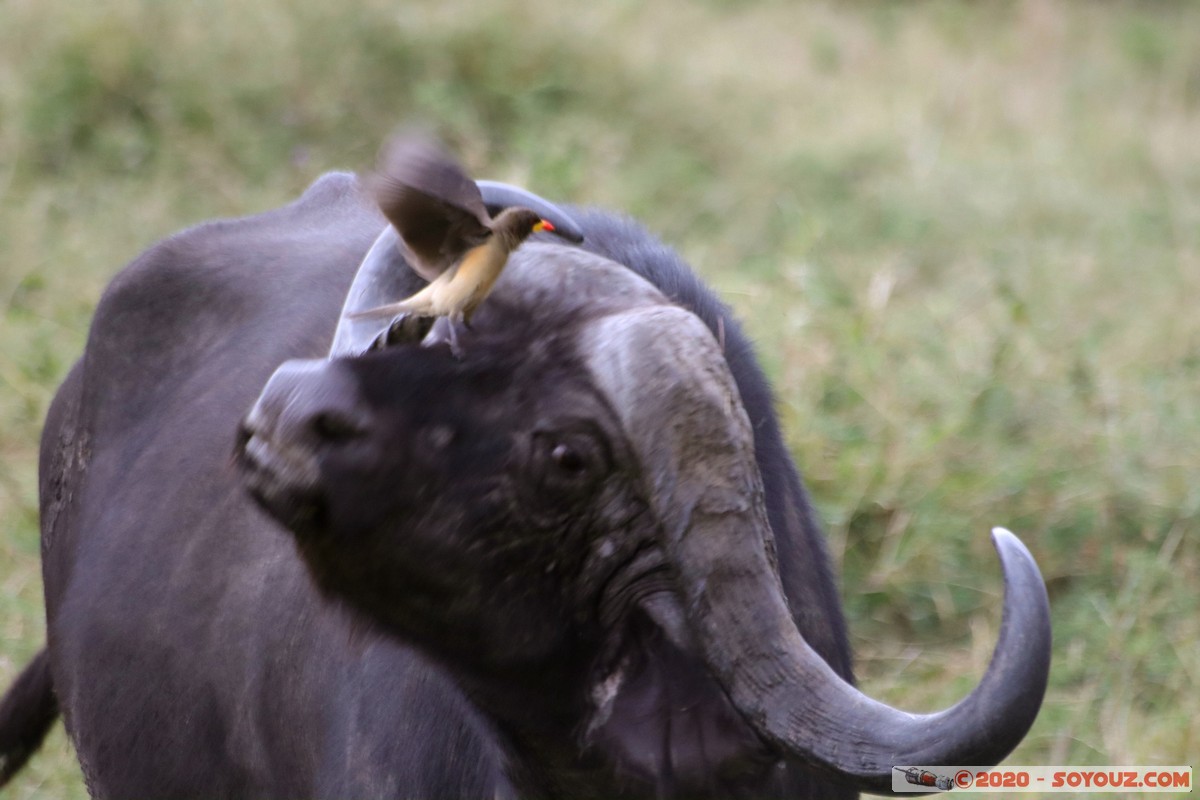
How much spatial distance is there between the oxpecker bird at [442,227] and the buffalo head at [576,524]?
0.06 meters

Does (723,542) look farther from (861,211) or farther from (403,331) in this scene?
(861,211)

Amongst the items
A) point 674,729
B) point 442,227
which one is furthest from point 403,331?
point 674,729

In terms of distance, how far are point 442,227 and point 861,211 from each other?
21.0 feet

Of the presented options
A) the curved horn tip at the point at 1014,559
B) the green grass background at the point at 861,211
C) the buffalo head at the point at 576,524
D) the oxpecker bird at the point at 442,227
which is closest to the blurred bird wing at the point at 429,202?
the oxpecker bird at the point at 442,227

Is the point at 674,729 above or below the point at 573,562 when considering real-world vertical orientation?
below

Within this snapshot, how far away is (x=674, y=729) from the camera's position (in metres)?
1.99

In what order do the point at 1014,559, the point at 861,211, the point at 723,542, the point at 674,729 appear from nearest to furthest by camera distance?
1. the point at 1014,559
2. the point at 723,542
3. the point at 674,729
4. the point at 861,211

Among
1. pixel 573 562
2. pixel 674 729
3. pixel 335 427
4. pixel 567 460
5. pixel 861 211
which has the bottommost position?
pixel 861 211

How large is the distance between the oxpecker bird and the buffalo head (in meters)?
0.06

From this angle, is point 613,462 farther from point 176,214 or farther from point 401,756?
point 176,214

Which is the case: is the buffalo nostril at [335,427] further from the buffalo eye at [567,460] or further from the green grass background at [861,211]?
the green grass background at [861,211]

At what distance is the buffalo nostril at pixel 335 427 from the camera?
74.8 inches

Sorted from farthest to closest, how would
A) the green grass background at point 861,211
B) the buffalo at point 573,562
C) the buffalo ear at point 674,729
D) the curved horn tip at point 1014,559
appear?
the green grass background at point 861,211 < the buffalo ear at point 674,729 < the buffalo at point 573,562 < the curved horn tip at point 1014,559

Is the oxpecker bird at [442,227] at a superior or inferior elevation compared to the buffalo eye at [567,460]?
superior
